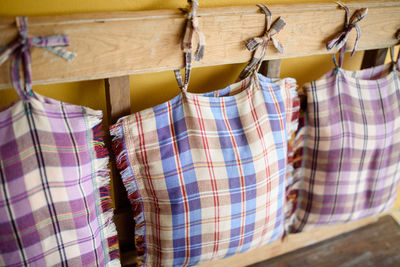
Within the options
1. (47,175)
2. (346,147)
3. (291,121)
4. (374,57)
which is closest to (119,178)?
(47,175)

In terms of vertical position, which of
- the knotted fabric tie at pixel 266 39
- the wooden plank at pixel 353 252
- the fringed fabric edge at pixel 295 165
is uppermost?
the knotted fabric tie at pixel 266 39

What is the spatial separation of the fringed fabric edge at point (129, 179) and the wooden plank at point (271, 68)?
17.0 inches

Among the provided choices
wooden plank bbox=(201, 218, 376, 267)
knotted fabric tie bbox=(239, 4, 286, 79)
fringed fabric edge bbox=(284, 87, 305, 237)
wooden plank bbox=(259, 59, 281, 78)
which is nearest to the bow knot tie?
knotted fabric tie bbox=(239, 4, 286, 79)

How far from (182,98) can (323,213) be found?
0.63 meters

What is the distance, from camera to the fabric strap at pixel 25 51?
629mm

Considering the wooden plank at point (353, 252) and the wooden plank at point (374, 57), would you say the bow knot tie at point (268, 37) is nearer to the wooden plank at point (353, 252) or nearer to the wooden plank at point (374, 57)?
the wooden plank at point (374, 57)

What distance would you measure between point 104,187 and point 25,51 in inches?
14.0

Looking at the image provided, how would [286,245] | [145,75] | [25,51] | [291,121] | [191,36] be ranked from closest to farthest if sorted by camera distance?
[25,51] < [191,36] < [145,75] < [291,121] < [286,245]

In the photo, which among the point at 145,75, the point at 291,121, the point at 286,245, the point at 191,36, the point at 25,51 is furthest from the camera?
the point at 286,245

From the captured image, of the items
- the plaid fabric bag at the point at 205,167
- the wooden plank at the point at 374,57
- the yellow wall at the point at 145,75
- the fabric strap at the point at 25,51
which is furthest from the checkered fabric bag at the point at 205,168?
the wooden plank at the point at 374,57

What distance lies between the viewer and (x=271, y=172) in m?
0.92

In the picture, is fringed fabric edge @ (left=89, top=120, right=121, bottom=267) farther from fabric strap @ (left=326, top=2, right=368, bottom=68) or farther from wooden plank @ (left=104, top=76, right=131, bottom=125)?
fabric strap @ (left=326, top=2, right=368, bottom=68)

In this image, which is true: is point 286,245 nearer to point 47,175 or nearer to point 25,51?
point 47,175

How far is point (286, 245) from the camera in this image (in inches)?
50.1
